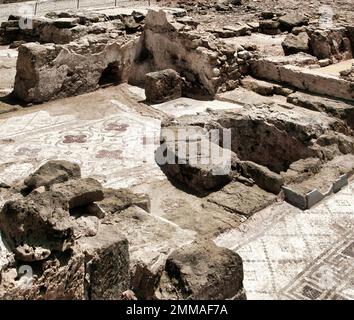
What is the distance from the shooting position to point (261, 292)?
476 cm

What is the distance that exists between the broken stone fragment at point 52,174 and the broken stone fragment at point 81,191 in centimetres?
78

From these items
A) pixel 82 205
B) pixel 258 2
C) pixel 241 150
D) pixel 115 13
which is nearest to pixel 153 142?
pixel 241 150

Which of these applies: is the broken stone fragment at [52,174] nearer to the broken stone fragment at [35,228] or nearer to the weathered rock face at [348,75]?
the broken stone fragment at [35,228]

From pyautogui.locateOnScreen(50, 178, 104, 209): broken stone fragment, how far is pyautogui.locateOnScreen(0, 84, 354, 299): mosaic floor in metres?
1.50

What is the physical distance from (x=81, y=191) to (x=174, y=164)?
96.0 inches

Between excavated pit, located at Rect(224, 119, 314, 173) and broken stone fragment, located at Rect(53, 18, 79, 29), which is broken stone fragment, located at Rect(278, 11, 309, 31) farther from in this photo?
excavated pit, located at Rect(224, 119, 314, 173)

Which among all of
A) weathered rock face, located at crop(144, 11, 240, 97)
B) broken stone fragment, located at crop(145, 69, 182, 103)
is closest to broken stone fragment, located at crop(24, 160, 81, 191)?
broken stone fragment, located at crop(145, 69, 182, 103)

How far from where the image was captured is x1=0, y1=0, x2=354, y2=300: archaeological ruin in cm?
398

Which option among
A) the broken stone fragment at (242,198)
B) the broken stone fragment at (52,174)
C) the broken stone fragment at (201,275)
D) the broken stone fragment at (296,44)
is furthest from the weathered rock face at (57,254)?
the broken stone fragment at (296,44)

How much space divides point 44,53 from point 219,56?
354 centimetres

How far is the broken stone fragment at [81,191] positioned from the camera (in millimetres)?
4797

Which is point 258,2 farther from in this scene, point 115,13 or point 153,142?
point 153,142

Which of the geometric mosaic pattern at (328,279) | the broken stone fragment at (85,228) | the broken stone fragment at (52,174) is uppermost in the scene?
the broken stone fragment at (85,228)

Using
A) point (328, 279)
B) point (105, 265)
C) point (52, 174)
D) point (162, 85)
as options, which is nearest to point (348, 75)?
point (162, 85)
